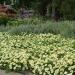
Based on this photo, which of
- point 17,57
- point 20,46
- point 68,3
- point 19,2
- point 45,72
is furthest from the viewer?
point 19,2

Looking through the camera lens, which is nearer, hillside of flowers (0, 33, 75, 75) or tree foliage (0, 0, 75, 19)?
hillside of flowers (0, 33, 75, 75)

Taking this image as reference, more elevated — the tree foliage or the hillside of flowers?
the hillside of flowers

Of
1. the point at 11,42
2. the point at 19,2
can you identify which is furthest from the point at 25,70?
the point at 19,2

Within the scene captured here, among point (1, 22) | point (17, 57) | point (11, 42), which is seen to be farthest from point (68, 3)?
point (17, 57)

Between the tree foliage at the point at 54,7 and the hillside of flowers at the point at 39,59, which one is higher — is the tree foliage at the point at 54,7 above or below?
below

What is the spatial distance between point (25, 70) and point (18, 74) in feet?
0.58

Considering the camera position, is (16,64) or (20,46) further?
(20,46)

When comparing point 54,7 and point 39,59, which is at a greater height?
point 39,59

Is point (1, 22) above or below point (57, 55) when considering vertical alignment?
below

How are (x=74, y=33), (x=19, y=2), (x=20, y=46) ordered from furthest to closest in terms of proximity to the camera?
1. (x=19, y=2)
2. (x=74, y=33)
3. (x=20, y=46)

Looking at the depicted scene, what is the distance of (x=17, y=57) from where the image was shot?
6.59 metres

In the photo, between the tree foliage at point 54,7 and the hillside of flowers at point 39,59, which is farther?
the tree foliage at point 54,7

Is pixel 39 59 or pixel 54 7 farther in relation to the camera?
pixel 54 7

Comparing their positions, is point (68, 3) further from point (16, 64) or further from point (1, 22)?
point (16, 64)
